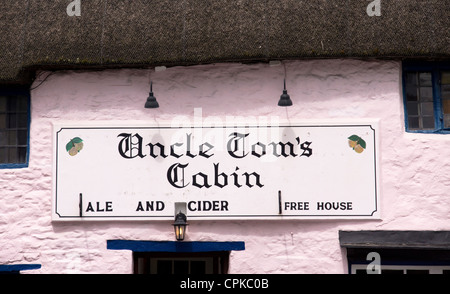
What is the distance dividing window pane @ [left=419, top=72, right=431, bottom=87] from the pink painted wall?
287mm

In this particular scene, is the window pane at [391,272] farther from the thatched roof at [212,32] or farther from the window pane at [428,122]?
the thatched roof at [212,32]

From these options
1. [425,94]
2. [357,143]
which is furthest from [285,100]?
[425,94]

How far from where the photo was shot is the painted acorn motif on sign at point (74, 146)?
8672mm

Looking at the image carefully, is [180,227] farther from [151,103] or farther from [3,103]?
[3,103]

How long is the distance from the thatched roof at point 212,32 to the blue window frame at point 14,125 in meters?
0.38

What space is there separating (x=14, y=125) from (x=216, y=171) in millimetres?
2278

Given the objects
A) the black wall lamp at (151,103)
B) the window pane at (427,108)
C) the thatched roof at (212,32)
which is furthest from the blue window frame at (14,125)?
the window pane at (427,108)

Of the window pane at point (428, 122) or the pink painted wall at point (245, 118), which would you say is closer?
the pink painted wall at point (245, 118)

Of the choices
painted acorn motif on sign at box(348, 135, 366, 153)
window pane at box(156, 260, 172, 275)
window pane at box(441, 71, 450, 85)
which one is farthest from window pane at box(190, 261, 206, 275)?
window pane at box(441, 71, 450, 85)

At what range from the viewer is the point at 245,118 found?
8.66 meters

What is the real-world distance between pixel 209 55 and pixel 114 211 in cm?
190

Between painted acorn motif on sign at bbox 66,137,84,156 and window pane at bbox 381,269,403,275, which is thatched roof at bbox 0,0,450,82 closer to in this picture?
painted acorn motif on sign at bbox 66,137,84,156

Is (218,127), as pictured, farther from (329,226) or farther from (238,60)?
(329,226)

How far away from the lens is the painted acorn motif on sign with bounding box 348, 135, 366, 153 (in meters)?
8.50
